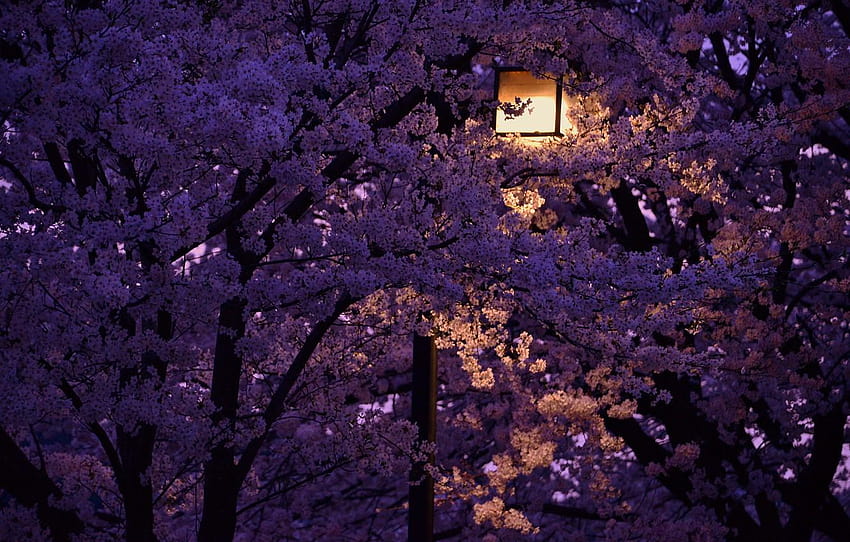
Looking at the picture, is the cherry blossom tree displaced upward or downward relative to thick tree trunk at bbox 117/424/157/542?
upward

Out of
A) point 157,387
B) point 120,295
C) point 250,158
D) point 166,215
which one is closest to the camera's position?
point 120,295

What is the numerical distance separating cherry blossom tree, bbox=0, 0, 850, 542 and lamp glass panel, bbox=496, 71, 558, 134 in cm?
13

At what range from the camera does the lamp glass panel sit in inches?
324

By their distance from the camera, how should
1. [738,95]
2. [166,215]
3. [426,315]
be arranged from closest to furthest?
[166,215], [426,315], [738,95]

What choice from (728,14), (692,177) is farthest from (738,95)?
(692,177)

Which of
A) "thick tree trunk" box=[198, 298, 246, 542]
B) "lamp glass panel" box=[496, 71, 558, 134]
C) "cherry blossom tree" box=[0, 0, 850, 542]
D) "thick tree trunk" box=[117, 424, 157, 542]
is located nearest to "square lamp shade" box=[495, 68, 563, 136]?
"lamp glass panel" box=[496, 71, 558, 134]

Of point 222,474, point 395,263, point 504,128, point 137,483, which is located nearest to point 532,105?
point 504,128

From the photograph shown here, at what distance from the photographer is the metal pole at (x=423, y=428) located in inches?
312

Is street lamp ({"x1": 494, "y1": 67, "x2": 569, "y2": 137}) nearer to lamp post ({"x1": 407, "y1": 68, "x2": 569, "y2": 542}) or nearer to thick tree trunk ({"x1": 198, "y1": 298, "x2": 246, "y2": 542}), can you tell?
lamp post ({"x1": 407, "y1": 68, "x2": 569, "y2": 542})

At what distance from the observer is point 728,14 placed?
33.8ft

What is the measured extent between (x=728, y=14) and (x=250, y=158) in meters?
6.46

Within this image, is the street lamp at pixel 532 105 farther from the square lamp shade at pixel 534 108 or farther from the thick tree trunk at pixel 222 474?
the thick tree trunk at pixel 222 474

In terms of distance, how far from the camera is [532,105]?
8188 mm

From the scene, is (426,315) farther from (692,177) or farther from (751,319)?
(751,319)
